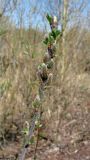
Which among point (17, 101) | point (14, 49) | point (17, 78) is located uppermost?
point (14, 49)

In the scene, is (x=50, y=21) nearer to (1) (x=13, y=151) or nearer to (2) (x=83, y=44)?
(1) (x=13, y=151)

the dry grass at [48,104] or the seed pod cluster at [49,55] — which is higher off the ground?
the seed pod cluster at [49,55]

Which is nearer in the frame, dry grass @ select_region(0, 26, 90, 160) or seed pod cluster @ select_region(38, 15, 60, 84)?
seed pod cluster @ select_region(38, 15, 60, 84)

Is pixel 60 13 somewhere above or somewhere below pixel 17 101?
above

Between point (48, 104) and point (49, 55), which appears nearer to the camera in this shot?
point (49, 55)

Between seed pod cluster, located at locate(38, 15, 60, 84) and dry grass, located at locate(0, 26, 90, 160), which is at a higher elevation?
seed pod cluster, located at locate(38, 15, 60, 84)

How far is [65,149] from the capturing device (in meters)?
5.41

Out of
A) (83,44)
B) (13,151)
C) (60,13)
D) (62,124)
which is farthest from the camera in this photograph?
(60,13)

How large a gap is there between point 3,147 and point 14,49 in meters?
1.88

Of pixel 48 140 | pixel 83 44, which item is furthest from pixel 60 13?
pixel 48 140

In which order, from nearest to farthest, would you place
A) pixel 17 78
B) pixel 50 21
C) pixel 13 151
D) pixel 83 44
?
pixel 50 21
pixel 13 151
pixel 17 78
pixel 83 44

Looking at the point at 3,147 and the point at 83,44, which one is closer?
the point at 3,147

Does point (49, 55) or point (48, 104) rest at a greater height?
point (49, 55)

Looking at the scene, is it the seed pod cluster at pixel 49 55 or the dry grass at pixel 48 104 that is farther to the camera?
the dry grass at pixel 48 104
